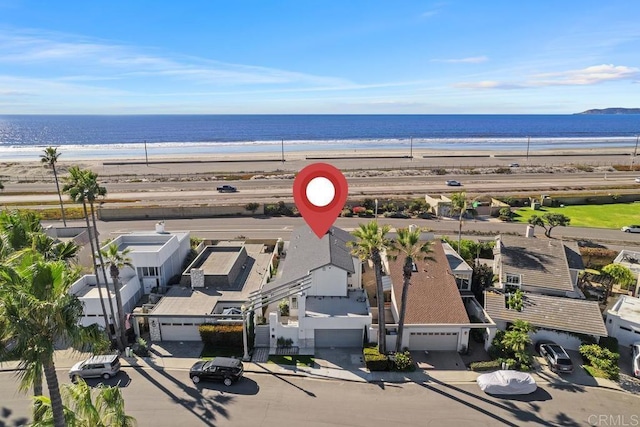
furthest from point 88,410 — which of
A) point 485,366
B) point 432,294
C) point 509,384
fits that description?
point 432,294

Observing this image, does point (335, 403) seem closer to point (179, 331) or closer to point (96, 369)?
point (179, 331)

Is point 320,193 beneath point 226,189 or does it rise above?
above

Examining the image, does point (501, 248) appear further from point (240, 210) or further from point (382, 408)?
point (240, 210)

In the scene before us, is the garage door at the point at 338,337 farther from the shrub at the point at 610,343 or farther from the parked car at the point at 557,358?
the shrub at the point at 610,343

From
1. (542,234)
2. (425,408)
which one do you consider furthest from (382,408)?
(542,234)

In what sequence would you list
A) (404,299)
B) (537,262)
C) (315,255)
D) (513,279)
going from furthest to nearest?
(537,262), (513,279), (315,255), (404,299)

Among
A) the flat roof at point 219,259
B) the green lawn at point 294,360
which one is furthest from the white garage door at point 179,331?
the green lawn at point 294,360

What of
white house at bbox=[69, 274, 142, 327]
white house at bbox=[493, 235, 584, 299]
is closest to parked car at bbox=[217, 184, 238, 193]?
white house at bbox=[69, 274, 142, 327]
